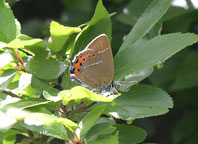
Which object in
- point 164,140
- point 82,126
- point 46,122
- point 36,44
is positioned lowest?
point 164,140

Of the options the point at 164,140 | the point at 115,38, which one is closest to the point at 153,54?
the point at 115,38

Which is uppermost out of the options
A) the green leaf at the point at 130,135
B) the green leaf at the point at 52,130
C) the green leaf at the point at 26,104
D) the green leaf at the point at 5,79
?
the green leaf at the point at 5,79

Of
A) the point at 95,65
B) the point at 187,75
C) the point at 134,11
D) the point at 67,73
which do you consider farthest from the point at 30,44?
the point at 187,75

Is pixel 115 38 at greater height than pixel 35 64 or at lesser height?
lesser

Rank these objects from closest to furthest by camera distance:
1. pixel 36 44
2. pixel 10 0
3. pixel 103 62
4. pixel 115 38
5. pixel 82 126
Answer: pixel 82 126, pixel 36 44, pixel 103 62, pixel 10 0, pixel 115 38

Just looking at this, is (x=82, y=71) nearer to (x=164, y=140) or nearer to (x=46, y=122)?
(x=46, y=122)

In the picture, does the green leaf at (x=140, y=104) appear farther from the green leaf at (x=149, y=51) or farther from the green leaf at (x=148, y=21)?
the green leaf at (x=148, y=21)

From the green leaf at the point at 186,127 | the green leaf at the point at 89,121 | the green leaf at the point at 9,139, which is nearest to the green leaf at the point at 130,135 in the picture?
the green leaf at the point at 89,121

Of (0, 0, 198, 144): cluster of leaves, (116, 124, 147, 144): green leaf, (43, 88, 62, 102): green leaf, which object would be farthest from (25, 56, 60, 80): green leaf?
(116, 124, 147, 144): green leaf
